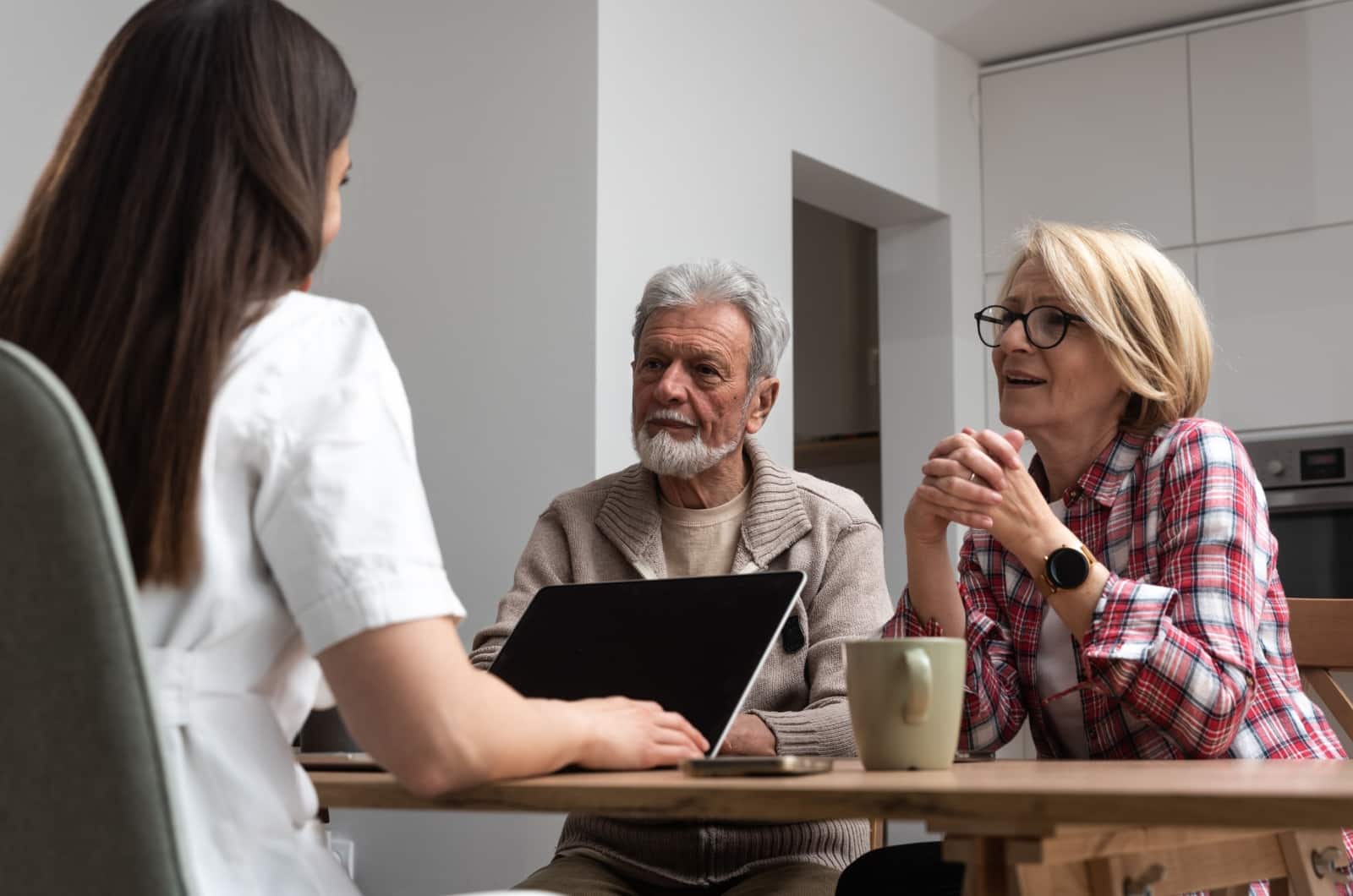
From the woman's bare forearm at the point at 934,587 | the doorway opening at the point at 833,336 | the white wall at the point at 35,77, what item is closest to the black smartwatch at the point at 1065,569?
the woman's bare forearm at the point at 934,587

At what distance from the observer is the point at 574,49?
3.09 m

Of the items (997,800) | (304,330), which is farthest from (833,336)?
(997,800)

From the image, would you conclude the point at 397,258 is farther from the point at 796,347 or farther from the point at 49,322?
the point at 49,322

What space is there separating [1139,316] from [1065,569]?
0.41 metres

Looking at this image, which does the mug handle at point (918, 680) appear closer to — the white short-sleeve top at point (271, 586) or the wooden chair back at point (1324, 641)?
the white short-sleeve top at point (271, 586)

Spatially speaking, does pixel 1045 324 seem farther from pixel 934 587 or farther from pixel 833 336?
pixel 833 336

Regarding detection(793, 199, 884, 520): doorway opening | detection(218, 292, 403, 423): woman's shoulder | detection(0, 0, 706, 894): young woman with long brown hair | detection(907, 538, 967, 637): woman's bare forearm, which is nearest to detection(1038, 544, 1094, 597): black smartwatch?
detection(907, 538, 967, 637): woman's bare forearm

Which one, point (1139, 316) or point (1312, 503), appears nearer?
point (1139, 316)

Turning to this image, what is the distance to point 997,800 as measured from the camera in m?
0.80

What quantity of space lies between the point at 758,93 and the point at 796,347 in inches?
61.0

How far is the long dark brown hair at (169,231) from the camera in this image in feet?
2.97

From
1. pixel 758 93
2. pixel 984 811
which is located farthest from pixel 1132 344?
pixel 758 93

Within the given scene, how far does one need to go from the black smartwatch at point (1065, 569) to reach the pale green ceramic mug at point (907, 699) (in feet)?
1.16

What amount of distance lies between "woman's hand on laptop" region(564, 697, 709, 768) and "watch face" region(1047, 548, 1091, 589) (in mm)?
425
